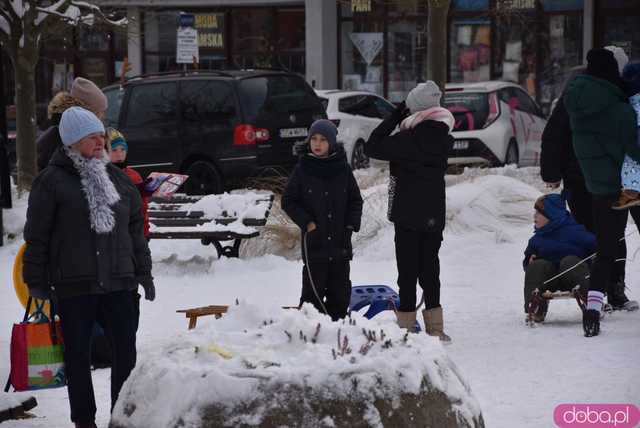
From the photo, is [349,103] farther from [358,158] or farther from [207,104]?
[207,104]

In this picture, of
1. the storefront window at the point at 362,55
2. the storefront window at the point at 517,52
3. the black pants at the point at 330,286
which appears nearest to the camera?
the black pants at the point at 330,286

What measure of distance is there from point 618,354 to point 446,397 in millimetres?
3376

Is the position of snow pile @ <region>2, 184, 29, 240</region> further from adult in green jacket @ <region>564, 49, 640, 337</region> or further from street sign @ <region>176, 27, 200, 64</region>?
street sign @ <region>176, 27, 200, 64</region>

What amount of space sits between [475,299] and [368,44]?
68.2 feet

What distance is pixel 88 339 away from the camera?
6.25 m

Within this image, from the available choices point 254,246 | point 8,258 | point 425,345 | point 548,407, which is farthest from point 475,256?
point 425,345

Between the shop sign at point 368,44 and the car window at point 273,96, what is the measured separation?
13.0 metres

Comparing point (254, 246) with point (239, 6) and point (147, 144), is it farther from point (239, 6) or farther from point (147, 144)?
point (239, 6)

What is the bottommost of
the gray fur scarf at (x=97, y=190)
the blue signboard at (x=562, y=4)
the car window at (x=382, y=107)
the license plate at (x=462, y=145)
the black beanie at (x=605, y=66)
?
the license plate at (x=462, y=145)

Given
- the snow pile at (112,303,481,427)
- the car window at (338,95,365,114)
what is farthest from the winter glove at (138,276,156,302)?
the car window at (338,95,365,114)

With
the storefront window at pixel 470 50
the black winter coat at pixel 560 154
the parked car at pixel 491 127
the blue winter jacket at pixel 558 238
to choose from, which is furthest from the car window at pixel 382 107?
the black winter coat at pixel 560 154

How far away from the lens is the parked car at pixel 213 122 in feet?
54.4

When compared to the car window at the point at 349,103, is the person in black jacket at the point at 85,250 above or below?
above

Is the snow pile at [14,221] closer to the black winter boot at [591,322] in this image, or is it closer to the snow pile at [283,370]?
the black winter boot at [591,322]
